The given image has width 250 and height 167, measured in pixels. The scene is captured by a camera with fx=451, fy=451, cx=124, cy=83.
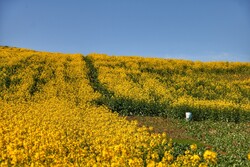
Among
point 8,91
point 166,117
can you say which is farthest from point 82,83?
point 166,117

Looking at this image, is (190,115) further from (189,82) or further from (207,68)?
(207,68)

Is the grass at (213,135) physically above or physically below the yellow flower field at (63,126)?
below

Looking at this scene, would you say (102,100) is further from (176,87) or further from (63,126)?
(63,126)

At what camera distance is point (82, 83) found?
34625 mm

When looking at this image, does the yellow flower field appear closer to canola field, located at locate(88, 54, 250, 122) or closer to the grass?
the grass

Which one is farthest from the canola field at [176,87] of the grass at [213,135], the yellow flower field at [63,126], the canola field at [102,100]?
the yellow flower field at [63,126]

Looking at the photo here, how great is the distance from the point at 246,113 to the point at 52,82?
1465 centimetres

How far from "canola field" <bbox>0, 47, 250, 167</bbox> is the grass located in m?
1.21

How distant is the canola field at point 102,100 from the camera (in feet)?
49.9

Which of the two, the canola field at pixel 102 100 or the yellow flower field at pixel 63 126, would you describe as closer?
the yellow flower field at pixel 63 126

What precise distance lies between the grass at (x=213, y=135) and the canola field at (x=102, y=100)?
1205 millimetres

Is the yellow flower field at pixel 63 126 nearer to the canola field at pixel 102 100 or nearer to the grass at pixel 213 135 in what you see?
the canola field at pixel 102 100

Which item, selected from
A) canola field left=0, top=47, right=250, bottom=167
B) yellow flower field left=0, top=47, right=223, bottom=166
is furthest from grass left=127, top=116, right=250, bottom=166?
canola field left=0, top=47, right=250, bottom=167

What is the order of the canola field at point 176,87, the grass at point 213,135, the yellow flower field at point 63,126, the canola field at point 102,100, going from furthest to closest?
1. the canola field at point 176,87
2. the grass at point 213,135
3. the canola field at point 102,100
4. the yellow flower field at point 63,126
